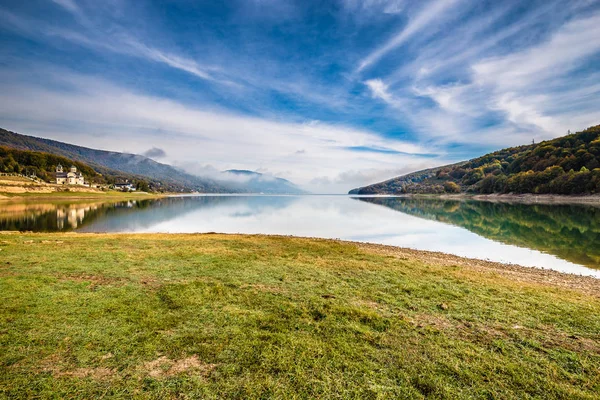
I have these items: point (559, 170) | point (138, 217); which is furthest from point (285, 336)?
point (559, 170)

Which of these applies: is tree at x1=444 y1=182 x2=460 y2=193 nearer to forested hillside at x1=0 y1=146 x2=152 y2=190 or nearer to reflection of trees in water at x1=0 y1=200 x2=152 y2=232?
reflection of trees in water at x1=0 y1=200 x2=152 y2=232

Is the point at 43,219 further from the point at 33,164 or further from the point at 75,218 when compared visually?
the point at 33,164

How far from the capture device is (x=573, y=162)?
110000mm

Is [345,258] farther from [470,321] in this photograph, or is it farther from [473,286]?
[470,321]

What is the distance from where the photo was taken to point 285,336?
5781 millimetres

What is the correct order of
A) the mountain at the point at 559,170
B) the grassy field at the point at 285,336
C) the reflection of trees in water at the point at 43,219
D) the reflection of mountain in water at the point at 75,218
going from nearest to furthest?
1. the grassy field at the point at 285,336
2. the reflection of trees in water at the point at 43,219
3. the reflection of mountain in water at the point at 75,218
4. the mountain at the point at 559,170

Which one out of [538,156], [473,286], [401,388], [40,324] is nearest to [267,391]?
[401,388]

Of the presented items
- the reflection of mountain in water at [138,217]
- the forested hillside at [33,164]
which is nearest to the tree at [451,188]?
the reflection of mountain in water at [138,217]

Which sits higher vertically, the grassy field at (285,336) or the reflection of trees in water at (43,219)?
the grassy field at (285,336)

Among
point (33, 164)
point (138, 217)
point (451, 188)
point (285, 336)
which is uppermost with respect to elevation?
point (451, 188)

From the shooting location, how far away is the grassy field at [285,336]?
173 inches

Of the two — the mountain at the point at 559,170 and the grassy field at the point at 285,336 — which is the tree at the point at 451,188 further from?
the grassy field at the point at 285,336

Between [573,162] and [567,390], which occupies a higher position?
[573,162]

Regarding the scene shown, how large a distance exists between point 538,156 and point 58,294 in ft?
603
